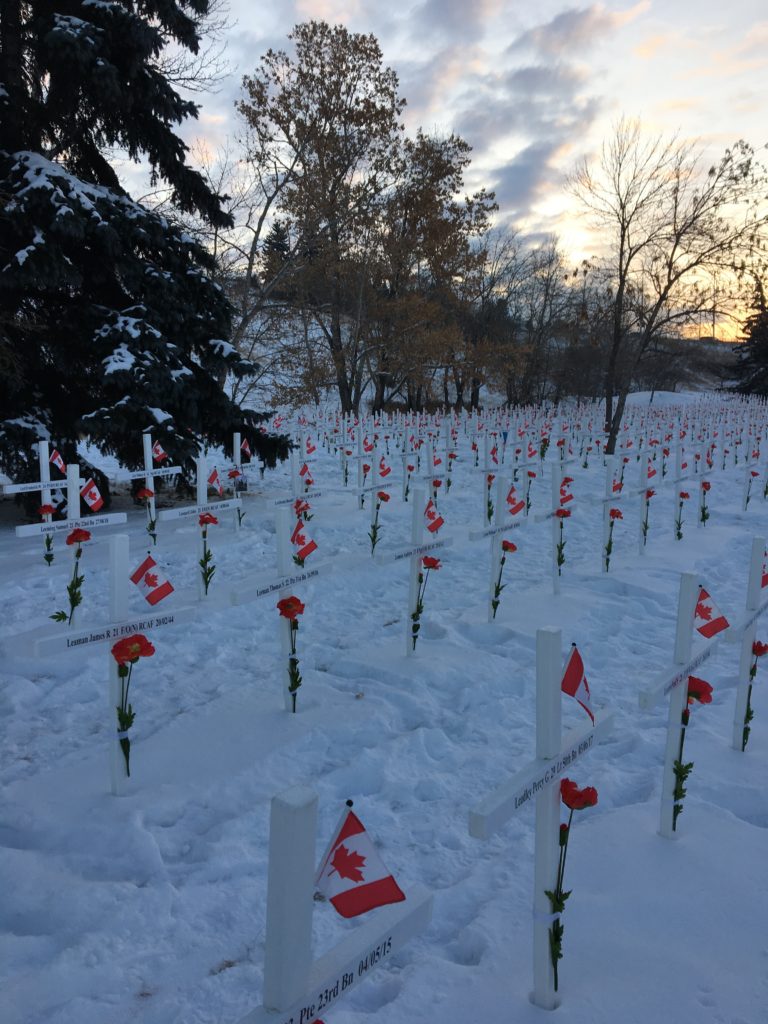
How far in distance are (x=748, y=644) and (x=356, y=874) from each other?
321 centimetres

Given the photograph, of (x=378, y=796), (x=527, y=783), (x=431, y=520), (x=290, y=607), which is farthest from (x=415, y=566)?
(x=527, y=783)

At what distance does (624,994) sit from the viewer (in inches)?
83.7

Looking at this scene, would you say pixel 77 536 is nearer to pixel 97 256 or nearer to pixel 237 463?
pixel 237 463

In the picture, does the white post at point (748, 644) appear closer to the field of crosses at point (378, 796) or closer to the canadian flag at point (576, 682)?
the field of crosses at point (378, 796)

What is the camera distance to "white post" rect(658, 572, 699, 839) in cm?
301

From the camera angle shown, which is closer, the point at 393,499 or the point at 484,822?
the point at 484,822

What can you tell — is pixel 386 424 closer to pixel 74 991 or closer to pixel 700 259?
pixel 700 259

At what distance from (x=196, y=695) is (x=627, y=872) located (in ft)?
9.80

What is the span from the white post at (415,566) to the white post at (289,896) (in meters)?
3.96

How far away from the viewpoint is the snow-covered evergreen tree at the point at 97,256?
327 inches

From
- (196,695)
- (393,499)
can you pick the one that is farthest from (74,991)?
(393,499)

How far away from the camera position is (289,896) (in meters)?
1.29

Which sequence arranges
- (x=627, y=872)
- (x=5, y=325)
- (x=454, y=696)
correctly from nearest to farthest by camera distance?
1. (x=627, y=872)
2. (x=454, y=696)
3. (x=5, y=325)

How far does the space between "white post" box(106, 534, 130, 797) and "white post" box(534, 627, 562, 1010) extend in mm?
2207
